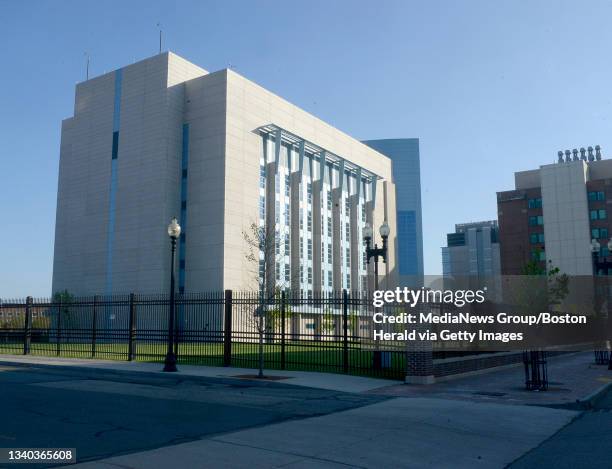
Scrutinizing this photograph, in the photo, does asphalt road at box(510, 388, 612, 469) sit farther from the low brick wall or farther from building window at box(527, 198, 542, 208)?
building window at box(527, 198, 542, 208)

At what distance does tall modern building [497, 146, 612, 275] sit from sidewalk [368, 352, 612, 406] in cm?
8886

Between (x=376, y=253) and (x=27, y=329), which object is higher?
(x=376, y=253)

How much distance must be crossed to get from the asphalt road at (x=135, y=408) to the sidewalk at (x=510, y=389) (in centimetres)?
209

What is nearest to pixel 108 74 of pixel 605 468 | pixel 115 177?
pixel 115 177

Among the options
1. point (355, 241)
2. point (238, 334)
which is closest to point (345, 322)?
point (238, 334)

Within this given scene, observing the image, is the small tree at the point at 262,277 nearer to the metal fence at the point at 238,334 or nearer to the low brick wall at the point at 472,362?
the metal fence at the point at 238,334

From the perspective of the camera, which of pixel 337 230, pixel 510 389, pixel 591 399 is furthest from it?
pixel 337 230

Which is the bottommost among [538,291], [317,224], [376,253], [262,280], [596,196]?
[538,291]

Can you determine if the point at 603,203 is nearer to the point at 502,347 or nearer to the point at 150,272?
the point at 150,272

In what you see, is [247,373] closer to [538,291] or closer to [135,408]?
[135,408]

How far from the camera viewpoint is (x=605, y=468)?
7.91 m

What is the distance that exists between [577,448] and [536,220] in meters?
116

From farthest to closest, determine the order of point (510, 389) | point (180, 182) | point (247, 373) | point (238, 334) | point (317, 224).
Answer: point (317, 224)
point (180, 182)
point (238, 334)
point (247, 373)
point (510, 389)

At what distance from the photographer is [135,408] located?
12.3 metres
